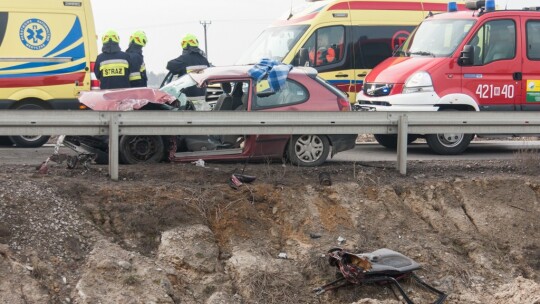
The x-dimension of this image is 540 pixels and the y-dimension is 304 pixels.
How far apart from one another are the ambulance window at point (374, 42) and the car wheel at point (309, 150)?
6349 mm

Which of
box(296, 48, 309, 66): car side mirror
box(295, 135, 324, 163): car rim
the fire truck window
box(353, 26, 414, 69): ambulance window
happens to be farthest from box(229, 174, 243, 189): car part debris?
box(353, 26, 414, 69): ambulance window

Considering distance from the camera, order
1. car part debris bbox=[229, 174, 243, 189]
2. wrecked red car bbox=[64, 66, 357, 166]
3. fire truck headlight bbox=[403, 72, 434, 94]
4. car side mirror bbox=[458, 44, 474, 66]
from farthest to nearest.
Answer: car side mirror bbox=[458, 44, 474, 66], fire truck headlight bbox=[403, 72, 434, 94], wrecked red car bbox=[64, 66, 357, 166], car part debris bbox=[229, 174, 243, 189]

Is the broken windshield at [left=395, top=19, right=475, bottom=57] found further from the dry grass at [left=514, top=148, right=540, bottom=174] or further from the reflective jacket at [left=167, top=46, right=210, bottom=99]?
the dry grass at [left=514, top=148, right=540, bottom=174]

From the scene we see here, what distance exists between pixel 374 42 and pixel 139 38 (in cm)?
493

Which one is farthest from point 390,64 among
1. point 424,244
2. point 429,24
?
point 424,244

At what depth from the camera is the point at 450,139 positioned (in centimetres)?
1412

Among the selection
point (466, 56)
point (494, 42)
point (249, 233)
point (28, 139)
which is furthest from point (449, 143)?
point (28, 139)

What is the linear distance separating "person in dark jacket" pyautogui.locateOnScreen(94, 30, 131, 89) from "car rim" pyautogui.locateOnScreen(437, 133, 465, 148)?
5138 millimetres

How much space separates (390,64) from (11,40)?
6212 millimetres

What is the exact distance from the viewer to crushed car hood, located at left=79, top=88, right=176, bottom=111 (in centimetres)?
1129

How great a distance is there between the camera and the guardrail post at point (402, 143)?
1062 cm

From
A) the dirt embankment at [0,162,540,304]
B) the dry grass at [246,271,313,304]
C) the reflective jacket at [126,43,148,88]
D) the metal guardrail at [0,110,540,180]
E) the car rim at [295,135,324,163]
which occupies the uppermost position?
the reflective jacket at [126,43,148,88]

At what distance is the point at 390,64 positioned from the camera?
15164 mm

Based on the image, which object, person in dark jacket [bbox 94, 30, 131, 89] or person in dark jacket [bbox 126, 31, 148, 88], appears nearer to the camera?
person in dark jacket [bbox 94, 30, 131, 89]
